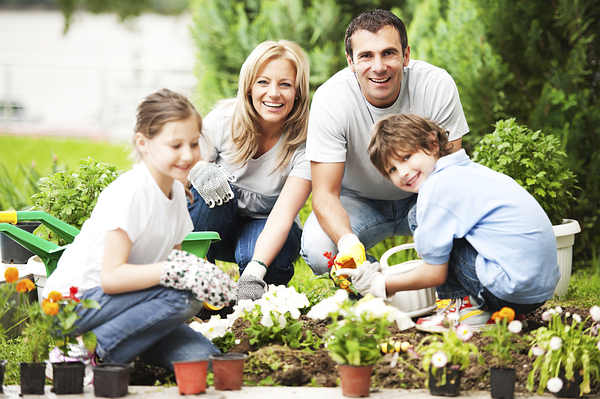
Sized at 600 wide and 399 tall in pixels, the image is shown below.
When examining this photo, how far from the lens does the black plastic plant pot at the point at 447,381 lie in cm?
149

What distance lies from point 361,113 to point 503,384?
1480 mm

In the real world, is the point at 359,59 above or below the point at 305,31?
below

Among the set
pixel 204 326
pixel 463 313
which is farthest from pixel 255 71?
pixel 463 313

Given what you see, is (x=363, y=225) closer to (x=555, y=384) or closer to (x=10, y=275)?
(x=555, y=384)

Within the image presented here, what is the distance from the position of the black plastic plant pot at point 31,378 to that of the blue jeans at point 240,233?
1272 mm

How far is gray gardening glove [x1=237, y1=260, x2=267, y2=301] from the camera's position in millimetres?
2246

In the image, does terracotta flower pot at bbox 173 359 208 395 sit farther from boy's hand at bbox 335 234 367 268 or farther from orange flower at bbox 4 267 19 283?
boy's hand at bbox 335 234 367 268

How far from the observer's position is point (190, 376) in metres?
1.52

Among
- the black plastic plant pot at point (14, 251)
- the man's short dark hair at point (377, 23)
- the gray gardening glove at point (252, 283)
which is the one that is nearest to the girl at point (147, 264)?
the gray gardening glove at point (252, 283)

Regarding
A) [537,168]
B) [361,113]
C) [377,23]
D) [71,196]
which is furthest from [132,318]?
[537,168]

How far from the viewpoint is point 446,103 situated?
2.54 meters

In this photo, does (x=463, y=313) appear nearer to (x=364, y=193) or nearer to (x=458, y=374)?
(x=458, y=374)

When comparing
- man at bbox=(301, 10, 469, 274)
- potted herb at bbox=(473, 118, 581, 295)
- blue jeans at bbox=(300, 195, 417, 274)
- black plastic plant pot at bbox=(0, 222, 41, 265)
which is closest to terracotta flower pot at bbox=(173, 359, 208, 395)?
man at bbox=(301, 10, 469, 274)

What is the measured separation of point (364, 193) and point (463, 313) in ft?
2.92
